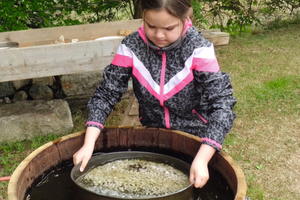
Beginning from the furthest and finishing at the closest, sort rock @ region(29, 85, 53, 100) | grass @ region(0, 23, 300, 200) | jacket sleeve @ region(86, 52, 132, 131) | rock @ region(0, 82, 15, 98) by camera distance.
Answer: rock @ region(29, 85, 53, 100) < rock @ region(0, 82, 15, 98) < grass @ region(0, 23, 300, 200) < jacket sleeve @ region(86, 52, 132, 131)

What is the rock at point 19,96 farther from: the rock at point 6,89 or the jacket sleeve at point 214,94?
the jacket sleeve at point 214,94

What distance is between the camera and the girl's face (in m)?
1.44

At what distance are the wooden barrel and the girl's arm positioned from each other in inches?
2.4

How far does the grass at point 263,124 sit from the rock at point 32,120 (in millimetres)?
123

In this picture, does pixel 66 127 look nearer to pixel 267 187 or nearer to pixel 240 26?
pixel 267 187

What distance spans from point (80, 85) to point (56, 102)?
19.6 inches

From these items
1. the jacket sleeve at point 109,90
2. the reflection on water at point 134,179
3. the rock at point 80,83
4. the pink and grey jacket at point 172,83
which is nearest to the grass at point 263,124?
the rock at point 80,83

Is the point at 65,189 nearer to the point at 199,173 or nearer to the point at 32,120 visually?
the point at 199,173

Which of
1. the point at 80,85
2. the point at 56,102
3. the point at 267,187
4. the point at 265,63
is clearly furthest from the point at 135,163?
the point at 265,63

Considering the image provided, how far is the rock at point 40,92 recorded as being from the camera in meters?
3.96

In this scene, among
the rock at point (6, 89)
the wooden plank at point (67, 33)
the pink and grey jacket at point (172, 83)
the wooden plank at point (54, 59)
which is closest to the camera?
the pink and grey jacket at point (172, 83)

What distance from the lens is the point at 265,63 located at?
5.45 meters

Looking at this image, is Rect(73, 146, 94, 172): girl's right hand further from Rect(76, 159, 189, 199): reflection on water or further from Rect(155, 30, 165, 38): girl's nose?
Rect(155, 30, 165, 38): girl's nose

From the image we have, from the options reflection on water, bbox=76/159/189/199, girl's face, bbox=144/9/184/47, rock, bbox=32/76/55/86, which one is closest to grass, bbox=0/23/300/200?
rock, bbox=32/76/55/86
